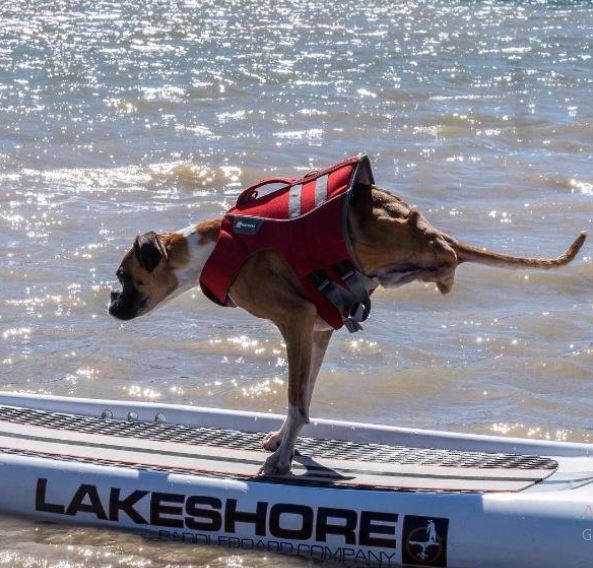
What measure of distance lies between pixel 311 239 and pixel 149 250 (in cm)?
77

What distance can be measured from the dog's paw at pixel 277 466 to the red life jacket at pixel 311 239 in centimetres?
65

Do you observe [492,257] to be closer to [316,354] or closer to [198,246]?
[316,354]

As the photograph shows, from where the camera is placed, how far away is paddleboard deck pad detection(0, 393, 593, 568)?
5.63 m

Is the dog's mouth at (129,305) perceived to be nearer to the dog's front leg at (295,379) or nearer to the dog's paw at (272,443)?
the dog's front leg at (295,379)

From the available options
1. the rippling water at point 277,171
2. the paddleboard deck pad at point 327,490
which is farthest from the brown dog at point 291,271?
the rippling water at point 277,171

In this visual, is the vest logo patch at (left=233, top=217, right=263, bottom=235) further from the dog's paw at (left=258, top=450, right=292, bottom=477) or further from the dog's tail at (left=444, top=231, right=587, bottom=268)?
the dog's paw at (left=258, top=450, right=292, bottom=477)

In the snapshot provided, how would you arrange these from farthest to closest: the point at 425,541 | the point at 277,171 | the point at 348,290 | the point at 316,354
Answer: the point at 277,171 < the point at 316,354 < the point at 348,290 < the point at 425,541

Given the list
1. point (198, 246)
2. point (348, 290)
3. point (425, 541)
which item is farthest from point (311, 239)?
point (425, 541)

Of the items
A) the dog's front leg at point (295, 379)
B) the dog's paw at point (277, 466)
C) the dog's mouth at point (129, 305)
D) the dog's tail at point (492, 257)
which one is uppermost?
the dog's tail at point (492, 257)

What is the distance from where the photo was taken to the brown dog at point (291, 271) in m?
5.88

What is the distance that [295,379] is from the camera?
6055 millimetres

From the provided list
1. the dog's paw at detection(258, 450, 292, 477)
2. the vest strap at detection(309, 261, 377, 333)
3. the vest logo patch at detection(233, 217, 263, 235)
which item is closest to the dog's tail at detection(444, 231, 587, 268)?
the vest strap at detection(309, 261, 377, 333)

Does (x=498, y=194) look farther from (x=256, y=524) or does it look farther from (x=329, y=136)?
(x=256, y=524)

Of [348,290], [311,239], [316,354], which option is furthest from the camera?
[316,354]
